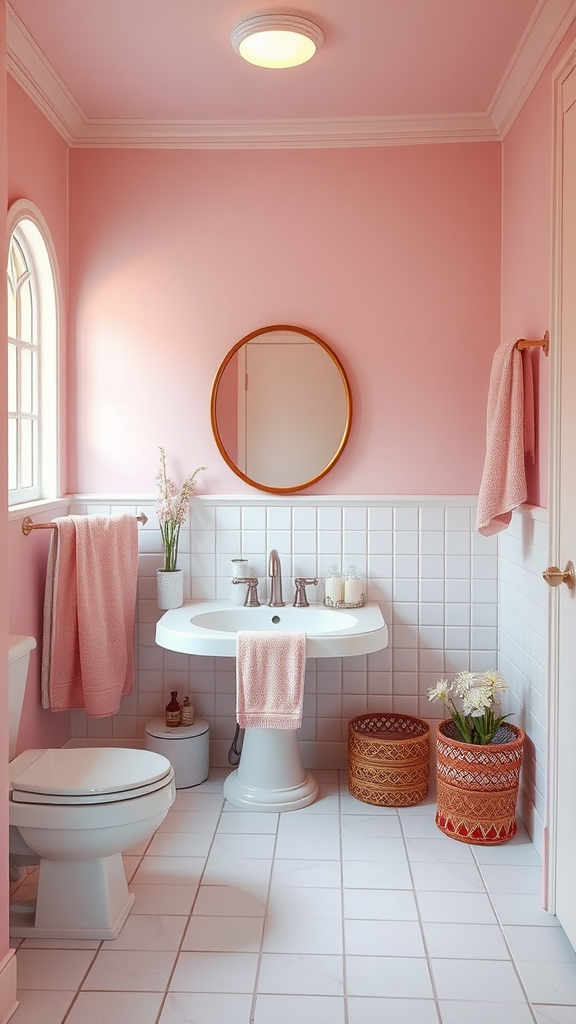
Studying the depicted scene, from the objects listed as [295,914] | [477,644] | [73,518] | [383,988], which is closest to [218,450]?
[73,518]

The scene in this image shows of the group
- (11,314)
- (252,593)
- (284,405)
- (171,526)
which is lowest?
(252,593)

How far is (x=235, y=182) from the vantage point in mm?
3461

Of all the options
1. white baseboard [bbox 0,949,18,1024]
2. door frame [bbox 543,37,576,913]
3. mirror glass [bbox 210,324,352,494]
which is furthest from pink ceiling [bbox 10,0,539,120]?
white baseboard [bbox 0,949,18,1024]

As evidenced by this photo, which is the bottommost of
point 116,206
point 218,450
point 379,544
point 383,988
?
point 383,988

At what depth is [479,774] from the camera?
2.86 metres

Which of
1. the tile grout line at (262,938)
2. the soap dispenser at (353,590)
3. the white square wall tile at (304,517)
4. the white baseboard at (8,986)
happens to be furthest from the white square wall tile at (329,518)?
the white baseboard at (8,986)

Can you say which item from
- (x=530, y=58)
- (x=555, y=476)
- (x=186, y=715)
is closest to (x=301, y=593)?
(x=186, y=715)

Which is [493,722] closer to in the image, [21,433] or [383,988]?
[383,988]

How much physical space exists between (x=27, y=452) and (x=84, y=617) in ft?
2.23

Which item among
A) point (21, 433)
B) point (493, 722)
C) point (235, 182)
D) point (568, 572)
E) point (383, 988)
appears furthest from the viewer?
point (235, 182)

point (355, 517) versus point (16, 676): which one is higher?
Result: point (355, 517)

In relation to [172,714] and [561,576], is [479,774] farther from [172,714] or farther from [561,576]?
[172,714]

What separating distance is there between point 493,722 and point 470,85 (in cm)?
220

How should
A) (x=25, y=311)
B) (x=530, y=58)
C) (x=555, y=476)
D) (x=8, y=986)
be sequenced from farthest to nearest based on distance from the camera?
1. (x=25, y=311)
2. (x=530, y=58)
3. (x=555, y=476)
4. (x=8, y=986)
